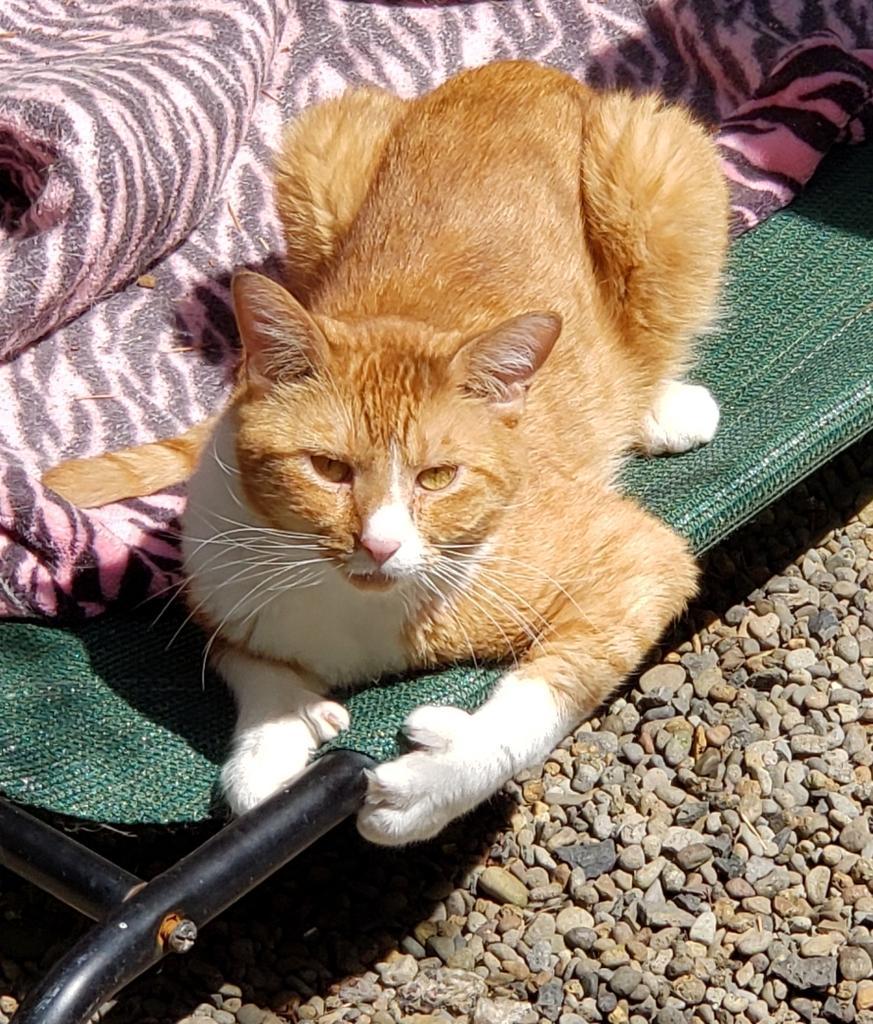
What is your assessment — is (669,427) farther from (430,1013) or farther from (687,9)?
(687,9)

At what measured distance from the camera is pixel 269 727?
7.12 feet

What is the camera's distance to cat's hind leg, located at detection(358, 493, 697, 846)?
210cm

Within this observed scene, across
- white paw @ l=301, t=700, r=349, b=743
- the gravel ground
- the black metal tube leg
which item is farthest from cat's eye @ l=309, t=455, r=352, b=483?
the gravel ground

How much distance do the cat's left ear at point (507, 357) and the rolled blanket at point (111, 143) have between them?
128cm

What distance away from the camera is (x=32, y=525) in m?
2.55

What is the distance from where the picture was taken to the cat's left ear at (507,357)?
2.07 m

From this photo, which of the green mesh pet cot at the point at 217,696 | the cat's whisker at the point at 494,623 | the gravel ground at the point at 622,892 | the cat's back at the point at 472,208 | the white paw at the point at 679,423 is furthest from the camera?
the white paw at the point at 679,423

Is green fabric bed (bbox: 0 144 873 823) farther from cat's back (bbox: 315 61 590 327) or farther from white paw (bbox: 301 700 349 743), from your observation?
cat's back (bbox: 315 61 590 327)

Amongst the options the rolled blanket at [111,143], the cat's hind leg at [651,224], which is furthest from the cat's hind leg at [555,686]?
the rolled blanket at [111,143]

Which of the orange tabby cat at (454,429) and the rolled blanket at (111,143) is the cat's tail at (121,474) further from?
the rolled blanket at (111,143)

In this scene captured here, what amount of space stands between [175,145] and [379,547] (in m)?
1.65

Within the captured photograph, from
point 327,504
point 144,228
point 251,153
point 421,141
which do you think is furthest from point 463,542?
point 251,153

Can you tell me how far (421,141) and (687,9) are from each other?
1448 millimetres

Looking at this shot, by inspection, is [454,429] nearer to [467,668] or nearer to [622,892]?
[467,668]
